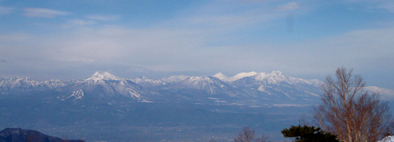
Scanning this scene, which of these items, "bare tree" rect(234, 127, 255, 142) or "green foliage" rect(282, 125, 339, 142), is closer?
"green foliage" rect(282, 125, 339, 142)

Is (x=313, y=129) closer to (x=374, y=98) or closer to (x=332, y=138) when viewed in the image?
(x=332, y=138)

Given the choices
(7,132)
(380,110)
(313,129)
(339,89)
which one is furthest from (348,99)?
(7,132)

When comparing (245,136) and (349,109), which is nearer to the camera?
(349,109)

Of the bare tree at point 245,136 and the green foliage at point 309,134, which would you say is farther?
the bare tree at point 245,136

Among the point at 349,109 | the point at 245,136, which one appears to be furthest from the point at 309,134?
the point at 245,136

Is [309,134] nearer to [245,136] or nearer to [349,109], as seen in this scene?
[349,109]

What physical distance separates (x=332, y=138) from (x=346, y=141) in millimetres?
6079

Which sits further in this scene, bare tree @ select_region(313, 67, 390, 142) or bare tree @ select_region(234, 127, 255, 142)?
bare tree @ select_region(234, 127, 255, 142)

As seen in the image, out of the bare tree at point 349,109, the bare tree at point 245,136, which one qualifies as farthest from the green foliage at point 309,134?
the bare tree at point 245,136

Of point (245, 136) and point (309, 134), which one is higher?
point (309, 134)

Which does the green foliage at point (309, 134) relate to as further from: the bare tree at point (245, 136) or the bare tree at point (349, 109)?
the bare tree at point (245, 136)

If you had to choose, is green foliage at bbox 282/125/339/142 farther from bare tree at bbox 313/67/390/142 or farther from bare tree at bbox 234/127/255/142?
bare tree at bbox 234/127/255/142

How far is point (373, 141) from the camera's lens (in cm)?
2019

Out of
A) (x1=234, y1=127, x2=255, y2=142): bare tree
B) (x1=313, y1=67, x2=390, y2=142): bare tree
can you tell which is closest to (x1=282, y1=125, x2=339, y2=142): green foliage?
(x1=313, y1=67, x2=390, y2=142): bare tree
